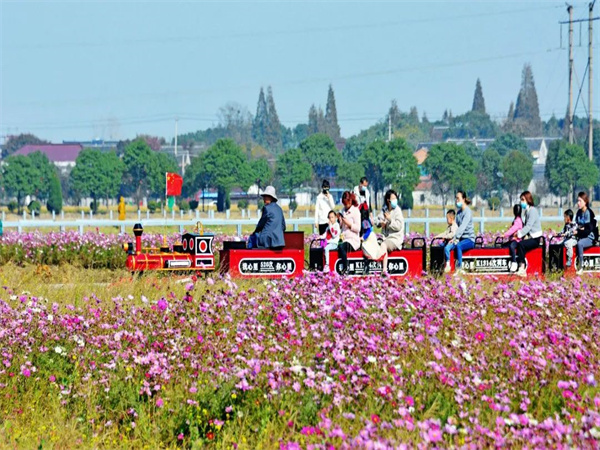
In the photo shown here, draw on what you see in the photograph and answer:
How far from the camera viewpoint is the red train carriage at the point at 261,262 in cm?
2047

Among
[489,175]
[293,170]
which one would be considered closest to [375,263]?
[293,170]

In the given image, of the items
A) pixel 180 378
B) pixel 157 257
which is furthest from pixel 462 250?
pixel 180 378

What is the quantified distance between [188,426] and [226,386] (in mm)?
485

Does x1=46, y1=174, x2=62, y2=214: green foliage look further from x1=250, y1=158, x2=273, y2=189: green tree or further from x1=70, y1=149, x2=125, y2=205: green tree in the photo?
x1=250, y1=158, x2=273, y2=189: green tree

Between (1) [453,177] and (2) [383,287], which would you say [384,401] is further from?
(1) [453,177]

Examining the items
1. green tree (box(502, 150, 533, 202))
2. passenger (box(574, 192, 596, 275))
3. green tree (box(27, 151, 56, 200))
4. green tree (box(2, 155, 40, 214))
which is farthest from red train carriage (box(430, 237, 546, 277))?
green tree (box(2, 155, 40, 214))

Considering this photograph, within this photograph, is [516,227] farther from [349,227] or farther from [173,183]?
[173,183]

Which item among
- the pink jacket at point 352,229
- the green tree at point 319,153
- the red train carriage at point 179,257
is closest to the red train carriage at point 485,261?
the pink jacket at point 352,229

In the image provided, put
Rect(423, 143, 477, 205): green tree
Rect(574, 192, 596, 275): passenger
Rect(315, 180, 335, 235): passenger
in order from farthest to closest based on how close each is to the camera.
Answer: Rect(423, 143, 477, 205): green tree, Rect(315, 180, 335, 235): passenger, Rect(574, 192, 596, 275): passenger

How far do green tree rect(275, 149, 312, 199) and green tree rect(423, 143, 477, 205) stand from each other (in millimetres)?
13368

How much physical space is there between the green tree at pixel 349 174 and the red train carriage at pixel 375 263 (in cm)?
10576

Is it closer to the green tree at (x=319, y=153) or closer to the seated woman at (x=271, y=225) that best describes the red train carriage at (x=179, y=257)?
the seated woman at (x=271, y=225)

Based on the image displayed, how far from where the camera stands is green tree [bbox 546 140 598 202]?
119 meters

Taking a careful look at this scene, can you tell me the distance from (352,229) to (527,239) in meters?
3.46
